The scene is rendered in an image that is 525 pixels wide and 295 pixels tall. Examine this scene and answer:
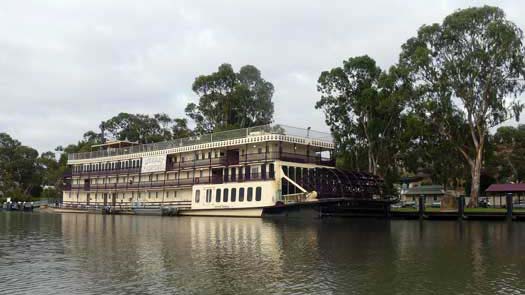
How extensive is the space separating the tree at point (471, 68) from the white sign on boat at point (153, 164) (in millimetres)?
25242

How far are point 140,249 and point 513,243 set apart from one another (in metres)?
16.1

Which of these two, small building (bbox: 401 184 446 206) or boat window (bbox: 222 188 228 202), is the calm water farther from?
small building (bbox: 401 184 446 206)

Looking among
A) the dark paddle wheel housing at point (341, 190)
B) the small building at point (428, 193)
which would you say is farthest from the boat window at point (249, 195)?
the small building at point (428, 193)

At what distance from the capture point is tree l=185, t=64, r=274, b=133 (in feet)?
229

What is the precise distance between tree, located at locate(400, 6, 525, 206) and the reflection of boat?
9.02 m

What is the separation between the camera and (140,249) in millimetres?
20375

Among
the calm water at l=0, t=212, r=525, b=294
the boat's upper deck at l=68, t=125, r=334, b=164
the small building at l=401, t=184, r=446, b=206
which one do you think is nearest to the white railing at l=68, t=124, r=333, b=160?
the boat's upper deck at l=68, t=125, r=334, b=164

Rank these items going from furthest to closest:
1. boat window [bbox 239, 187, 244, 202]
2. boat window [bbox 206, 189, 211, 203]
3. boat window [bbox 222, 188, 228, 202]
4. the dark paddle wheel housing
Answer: boat window [bbox 206, 189, 211, 203] → boat window [bbox 222, 188, 228, 202] → boat window [bbox 239, 187, 244, 202] → the dark paddle wheel housing

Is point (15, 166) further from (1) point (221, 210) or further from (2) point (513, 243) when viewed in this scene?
(2) point (513, 243)

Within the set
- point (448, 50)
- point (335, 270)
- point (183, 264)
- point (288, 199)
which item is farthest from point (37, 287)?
point (448, 50)

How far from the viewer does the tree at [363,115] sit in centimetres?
4866

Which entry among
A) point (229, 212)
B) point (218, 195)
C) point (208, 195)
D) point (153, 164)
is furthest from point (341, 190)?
point (153, 164)

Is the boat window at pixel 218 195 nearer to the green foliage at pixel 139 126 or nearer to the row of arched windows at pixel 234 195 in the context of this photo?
the row of arched windows at pixel 234 195

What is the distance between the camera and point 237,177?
1775 inches
